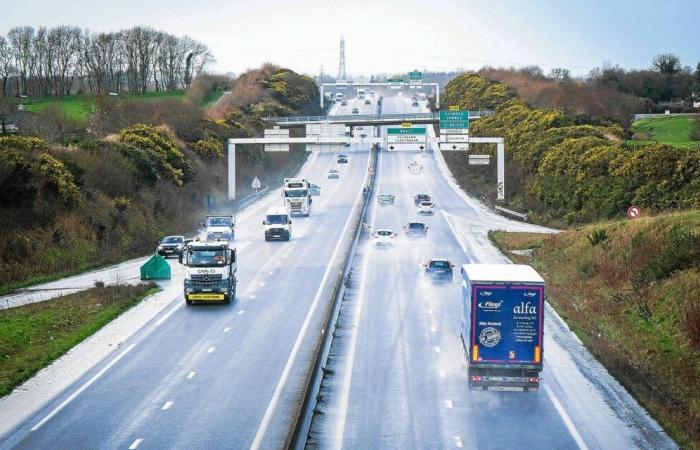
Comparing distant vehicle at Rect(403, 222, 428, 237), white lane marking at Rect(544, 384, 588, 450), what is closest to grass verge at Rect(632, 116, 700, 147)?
distant vehicle at Rect(403, 222, 428, 237)

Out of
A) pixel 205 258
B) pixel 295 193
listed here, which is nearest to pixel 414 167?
pixel 295 193

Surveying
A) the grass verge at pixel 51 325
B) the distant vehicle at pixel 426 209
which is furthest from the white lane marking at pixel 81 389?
the distant vehicle at pixel 426 209

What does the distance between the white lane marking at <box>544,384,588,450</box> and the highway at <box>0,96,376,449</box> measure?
7024 mm

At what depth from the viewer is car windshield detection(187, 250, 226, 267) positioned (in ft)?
130

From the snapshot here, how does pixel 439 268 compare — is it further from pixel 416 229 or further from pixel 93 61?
pixel 93 61

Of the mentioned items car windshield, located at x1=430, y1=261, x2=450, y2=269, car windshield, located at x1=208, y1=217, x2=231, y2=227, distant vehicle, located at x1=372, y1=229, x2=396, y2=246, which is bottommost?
distant vehicle, located at x1=372, y1=229, x2=396, y2=246

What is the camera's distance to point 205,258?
3972 cm

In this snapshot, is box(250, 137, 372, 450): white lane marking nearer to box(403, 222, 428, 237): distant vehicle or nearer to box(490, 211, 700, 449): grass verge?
box(490, 211, 700, 449): grass verge

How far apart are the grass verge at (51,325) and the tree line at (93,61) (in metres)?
98.8

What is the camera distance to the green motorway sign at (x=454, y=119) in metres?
83.3

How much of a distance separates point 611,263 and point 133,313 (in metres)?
21.4

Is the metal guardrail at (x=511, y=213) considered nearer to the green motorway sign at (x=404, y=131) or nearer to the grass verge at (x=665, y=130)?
the green motorway sign at (x=404, y=131)

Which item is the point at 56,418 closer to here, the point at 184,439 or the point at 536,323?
the point at 184,439

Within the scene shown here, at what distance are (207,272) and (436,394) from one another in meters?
16.4
